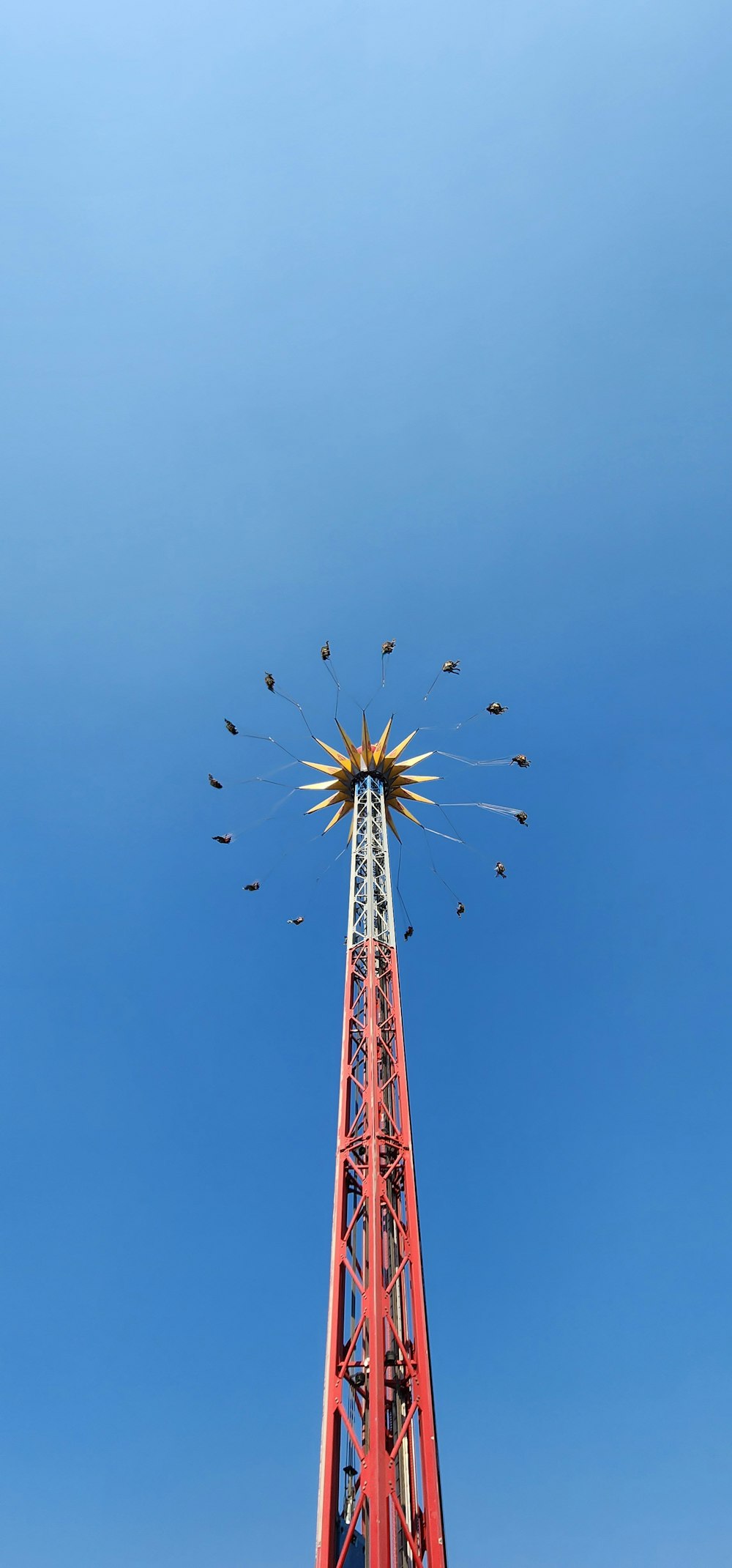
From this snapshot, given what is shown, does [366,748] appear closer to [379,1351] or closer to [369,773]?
[369,773]

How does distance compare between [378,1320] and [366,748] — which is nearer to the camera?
[378,1320]

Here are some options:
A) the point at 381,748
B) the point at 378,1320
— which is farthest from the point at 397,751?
the point at 378,1320

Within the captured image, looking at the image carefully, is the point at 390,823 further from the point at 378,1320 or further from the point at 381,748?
the point at 378,1320

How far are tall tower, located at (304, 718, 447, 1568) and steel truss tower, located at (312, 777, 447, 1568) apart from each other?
0.02m

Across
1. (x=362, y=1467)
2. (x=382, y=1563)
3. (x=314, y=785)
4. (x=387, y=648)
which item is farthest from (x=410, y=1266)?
(x=387, y=648)

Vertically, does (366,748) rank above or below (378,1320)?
above

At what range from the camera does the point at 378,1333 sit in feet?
49.3

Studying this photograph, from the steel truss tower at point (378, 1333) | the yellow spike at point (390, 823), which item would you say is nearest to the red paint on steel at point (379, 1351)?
the steel truss tower at point (378, 1333)

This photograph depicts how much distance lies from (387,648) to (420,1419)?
72.2 ft

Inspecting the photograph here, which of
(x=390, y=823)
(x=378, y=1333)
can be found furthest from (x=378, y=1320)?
(x=390, y=823)

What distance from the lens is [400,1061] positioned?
20.5 meters

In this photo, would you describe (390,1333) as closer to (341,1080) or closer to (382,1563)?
(382,1563)

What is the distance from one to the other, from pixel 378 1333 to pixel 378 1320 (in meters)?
0.21

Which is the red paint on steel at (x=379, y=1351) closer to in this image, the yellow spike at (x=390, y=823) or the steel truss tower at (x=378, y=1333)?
the steel truss tower at (x=378, y=1333)
